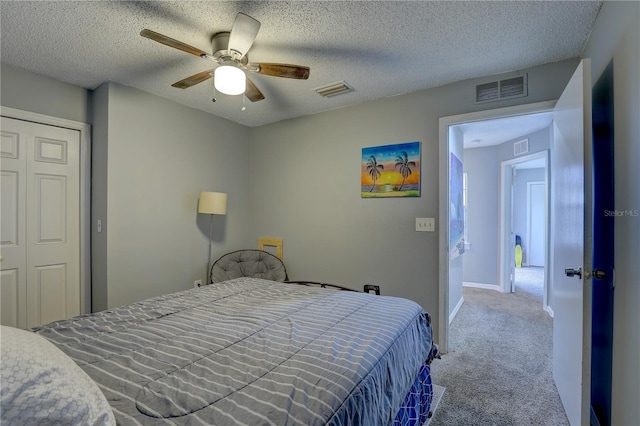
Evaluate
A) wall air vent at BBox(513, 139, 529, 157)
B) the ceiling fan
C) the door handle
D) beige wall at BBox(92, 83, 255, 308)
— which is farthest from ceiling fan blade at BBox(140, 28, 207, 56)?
wall air vent at BBox(513, 139, 529, 157)

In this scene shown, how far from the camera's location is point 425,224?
9.27 feet

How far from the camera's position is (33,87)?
8.25ft

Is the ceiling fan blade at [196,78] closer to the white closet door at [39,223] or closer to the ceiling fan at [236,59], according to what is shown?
the ceiling fan at [236,59]

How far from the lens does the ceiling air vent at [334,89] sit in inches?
107

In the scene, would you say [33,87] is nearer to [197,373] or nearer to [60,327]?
[60,327]

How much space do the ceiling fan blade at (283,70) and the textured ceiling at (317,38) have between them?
0.24 meters

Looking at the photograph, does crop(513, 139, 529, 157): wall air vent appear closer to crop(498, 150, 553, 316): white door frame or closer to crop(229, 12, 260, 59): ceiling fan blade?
crop(498, 150, 553, 316): white door frame

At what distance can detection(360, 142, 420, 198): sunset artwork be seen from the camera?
289 centimetres

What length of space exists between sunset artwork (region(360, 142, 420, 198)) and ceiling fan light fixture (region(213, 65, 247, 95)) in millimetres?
1597

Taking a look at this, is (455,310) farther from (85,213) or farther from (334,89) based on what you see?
(85,213)

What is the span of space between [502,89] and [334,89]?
57.1 inches

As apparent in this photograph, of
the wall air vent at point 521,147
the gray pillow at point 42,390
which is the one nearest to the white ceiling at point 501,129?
the wall air vent at point 521,147

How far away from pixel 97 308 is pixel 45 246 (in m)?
0.71

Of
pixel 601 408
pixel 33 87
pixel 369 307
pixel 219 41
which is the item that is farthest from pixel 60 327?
pixel 601 408
